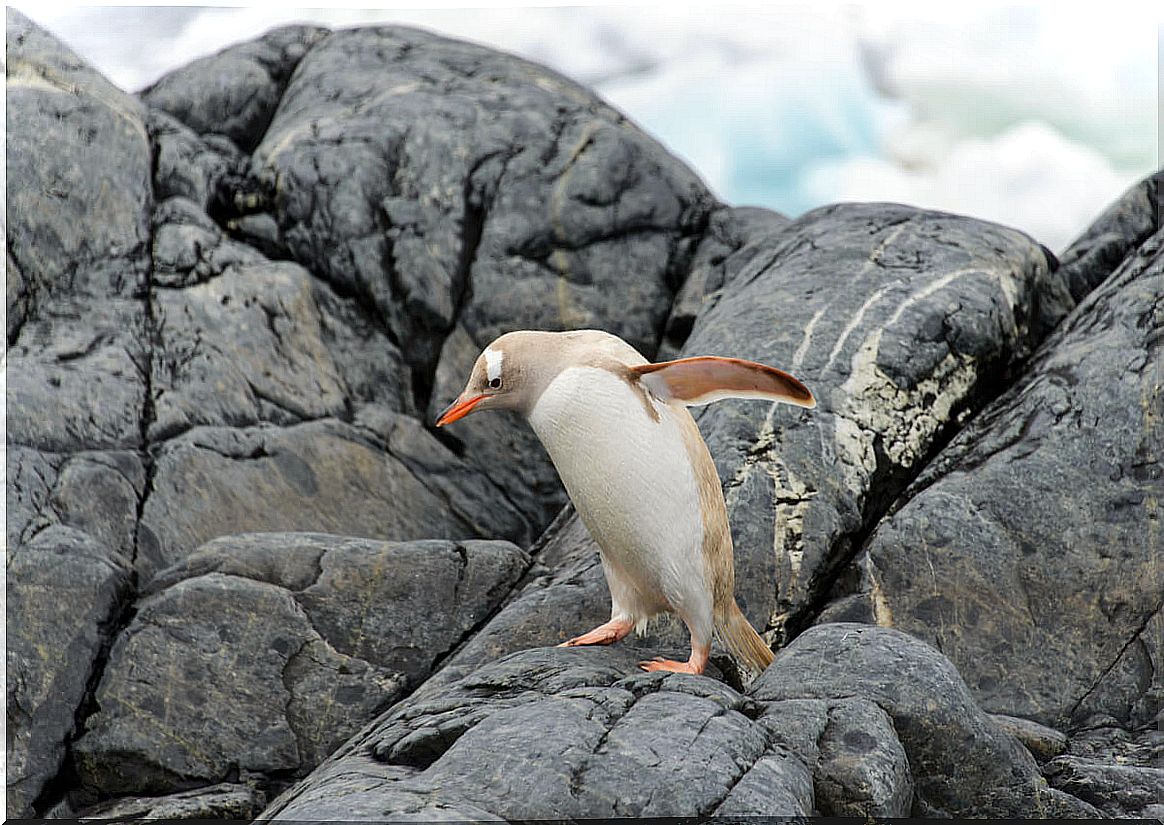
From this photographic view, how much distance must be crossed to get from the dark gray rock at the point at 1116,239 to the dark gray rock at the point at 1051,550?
2.81ft

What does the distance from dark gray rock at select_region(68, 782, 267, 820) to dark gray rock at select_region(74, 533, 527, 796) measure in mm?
63

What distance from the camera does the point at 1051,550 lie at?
3660mm

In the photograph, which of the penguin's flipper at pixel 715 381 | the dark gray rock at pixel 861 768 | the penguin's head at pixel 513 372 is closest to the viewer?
the dark gray rock at pixel 861 768

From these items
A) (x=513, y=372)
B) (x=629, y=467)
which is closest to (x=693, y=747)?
(x=629, y=467)

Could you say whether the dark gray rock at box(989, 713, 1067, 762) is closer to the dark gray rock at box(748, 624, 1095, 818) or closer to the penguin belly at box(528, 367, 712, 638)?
the dark gray rock at box(748, 624, 1095, 818)

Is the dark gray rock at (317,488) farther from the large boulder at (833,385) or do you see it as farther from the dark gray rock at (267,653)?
the large boulder at (833,385)

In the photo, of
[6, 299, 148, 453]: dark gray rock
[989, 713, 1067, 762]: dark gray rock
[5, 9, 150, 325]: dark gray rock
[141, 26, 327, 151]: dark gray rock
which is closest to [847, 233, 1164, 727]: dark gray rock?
[989, 713, 1067, 762]: dark gray rock

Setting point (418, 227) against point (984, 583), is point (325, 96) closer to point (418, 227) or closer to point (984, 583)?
point (418, 227)

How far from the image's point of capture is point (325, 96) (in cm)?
588

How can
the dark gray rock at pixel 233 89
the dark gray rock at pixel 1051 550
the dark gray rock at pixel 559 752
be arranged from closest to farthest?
the dark gray rock at pixel 559 752 < the dark gray rock at pixel 1051 550 < the dark gray rock at pixel 233 89

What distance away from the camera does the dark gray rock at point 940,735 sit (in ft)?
8.54

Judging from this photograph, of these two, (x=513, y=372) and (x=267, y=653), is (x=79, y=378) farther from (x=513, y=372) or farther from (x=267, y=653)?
(x=513, y=372)

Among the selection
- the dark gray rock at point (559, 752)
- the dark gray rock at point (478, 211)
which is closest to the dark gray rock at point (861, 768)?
the dark gray rock at point (559, 752)

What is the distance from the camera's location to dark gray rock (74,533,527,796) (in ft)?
11.0
